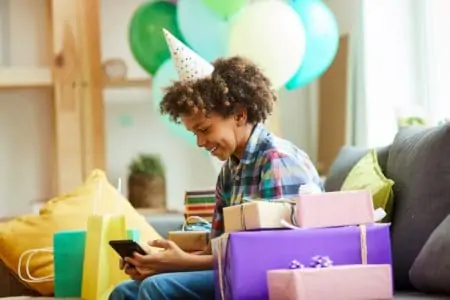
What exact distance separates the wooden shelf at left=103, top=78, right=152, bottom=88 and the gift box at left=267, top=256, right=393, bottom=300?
210cm

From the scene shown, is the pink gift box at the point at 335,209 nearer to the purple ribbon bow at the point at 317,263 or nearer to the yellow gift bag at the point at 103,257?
the purple ribbon bow at the point at 317,263

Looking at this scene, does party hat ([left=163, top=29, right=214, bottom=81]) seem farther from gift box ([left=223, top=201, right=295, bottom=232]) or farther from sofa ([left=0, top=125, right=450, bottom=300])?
sofa ([left=0, top=125, right=450, bottom=300])

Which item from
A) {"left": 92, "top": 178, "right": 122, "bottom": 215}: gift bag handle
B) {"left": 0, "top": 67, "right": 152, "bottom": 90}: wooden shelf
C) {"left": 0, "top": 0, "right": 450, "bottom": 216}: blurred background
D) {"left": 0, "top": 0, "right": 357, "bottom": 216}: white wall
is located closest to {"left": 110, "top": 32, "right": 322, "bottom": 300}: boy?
{"left": 92, "top": 178, "right": 122, "bottom": 215}: gift bag handle

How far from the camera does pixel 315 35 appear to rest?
9.68 ft

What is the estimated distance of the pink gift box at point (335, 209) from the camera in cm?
166

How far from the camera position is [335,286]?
A: 1607mm

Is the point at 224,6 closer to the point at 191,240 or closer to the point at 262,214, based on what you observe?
the point at 191,240

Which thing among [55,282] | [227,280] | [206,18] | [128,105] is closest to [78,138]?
[128,105]

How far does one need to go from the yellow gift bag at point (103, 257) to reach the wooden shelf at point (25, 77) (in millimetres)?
1328

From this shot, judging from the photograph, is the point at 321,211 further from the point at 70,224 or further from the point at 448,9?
the point at 448,9

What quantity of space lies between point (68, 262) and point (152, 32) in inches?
41.2

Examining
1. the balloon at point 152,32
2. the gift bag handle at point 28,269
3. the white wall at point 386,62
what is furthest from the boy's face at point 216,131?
the white wall at point 386,62

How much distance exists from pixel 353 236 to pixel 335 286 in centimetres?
13

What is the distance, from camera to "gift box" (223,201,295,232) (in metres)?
1.64
